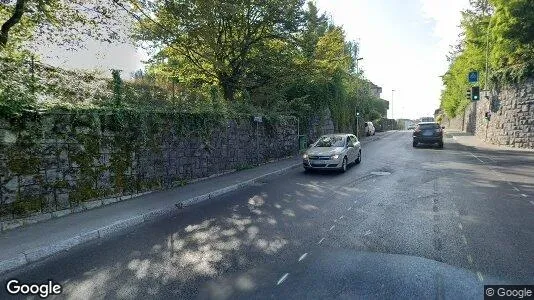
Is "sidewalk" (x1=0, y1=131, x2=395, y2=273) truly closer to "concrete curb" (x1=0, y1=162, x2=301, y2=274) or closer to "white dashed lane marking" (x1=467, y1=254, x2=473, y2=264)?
"concrete curb" (x1=0, y1=162, x2=301, y2=274)

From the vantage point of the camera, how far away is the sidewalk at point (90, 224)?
5441 millimetres

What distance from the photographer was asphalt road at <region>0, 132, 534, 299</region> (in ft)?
13.9

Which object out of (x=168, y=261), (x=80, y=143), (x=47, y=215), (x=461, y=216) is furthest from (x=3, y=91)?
(x=461, y=216)

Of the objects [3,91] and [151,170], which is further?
[151,170]

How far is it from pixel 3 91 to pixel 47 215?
2.72 metres

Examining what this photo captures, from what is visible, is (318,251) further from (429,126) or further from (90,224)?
(429,126)

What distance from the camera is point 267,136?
56.3 feet

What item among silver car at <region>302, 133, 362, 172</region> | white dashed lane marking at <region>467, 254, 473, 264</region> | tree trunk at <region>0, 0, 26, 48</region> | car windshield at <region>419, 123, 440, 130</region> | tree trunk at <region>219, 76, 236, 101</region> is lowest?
white dashed lane marking at <region>467, 254, 473, 264</region>

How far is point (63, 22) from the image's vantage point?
11.8 metres

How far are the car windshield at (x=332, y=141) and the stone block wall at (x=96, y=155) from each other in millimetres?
4486

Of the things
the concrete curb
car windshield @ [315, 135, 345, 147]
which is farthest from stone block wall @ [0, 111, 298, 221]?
car windshield @ [315, 135, 345, 147]

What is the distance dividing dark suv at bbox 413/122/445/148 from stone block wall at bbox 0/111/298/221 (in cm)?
1642

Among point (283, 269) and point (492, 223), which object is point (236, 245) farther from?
point (492, 223)

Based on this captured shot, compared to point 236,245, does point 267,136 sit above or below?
above
